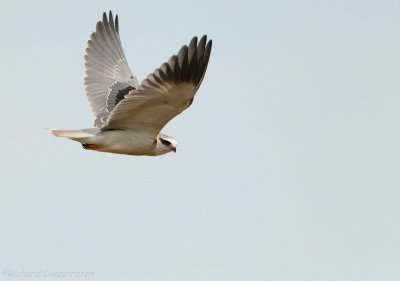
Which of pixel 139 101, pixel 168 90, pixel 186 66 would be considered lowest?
pixel 139 101

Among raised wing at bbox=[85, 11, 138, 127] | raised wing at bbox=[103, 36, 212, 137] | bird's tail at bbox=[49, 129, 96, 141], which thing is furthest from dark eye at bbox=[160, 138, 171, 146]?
raised wing at bbox=[85, 11, 138, 127]

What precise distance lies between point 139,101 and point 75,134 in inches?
39.3

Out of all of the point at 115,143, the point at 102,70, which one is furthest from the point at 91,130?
the point at 102,70

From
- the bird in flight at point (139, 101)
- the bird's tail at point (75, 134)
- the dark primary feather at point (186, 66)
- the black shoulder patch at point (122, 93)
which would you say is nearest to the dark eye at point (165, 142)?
the bird in flight at point (139, 101)

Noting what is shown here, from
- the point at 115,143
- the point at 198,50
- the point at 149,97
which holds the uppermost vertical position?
the point at 198,50

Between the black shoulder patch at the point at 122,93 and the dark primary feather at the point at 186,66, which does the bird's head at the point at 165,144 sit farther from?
the dark primary feather at the point at 186,66

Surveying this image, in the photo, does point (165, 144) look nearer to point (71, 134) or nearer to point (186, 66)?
point (71, 134)

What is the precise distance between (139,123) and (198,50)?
1.47 meters

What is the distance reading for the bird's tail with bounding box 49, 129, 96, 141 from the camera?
35.1 feet

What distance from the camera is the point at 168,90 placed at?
10023 millimetres

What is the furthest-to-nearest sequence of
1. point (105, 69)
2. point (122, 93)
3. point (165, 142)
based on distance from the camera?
point (105, 69)
point (122, 93)
point (165, 142)

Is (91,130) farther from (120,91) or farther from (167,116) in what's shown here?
(120,91)

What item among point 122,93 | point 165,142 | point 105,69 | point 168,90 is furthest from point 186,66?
point 105,69

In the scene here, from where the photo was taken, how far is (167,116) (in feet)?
34.7
